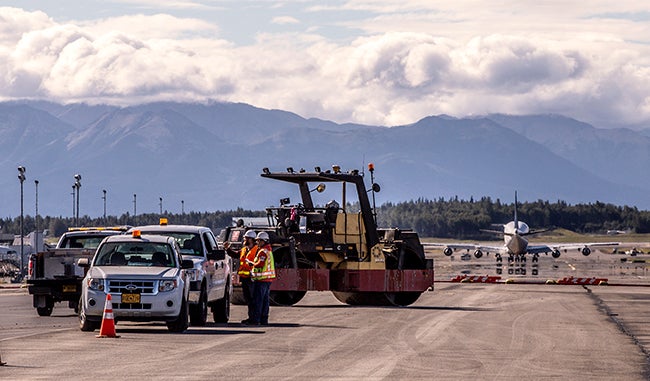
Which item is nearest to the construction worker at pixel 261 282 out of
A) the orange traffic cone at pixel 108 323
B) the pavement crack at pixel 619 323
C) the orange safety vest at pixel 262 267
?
the orange safety vest at pixel 262 267

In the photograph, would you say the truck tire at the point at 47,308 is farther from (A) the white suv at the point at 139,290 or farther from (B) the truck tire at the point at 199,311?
(A) the white suv at the point at 139,290

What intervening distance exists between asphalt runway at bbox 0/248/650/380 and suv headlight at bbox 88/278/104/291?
860mm

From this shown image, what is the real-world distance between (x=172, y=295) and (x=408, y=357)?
17.6 feet

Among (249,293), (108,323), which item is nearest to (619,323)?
(249,293)

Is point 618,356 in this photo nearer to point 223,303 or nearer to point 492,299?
point 223,303

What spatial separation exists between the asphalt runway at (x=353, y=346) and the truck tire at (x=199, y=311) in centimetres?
30

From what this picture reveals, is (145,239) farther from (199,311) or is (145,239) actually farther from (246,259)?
(246,259)

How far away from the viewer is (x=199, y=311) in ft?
88.8

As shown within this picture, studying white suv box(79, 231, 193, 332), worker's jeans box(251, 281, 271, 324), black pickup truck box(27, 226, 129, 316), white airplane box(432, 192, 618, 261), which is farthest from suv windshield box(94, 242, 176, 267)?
white airplane box(432, 192, 618, 261)

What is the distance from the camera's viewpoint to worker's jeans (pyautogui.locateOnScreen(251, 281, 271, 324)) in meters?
28.5

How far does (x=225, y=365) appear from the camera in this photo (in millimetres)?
19578

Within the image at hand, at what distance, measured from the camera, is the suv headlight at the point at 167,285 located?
24875mm

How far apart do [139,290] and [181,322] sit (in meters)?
1.05

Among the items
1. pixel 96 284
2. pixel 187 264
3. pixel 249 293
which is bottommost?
pixel 249 293
